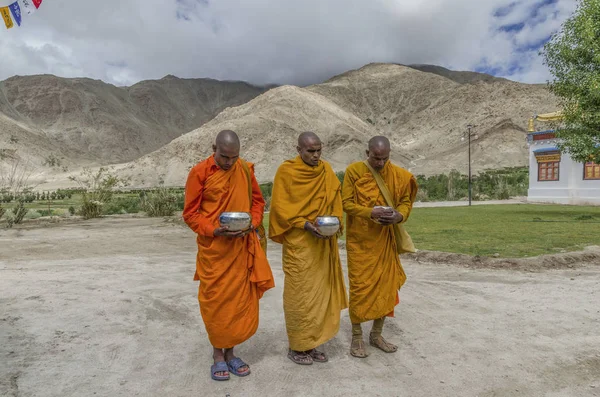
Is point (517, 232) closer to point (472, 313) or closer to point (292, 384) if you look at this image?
point (472, 313)

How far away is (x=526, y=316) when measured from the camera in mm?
5285

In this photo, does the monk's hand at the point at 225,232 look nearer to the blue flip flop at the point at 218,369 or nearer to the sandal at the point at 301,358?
the blue flip flop at the point at 218,369

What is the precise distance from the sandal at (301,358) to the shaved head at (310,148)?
5.67 ft

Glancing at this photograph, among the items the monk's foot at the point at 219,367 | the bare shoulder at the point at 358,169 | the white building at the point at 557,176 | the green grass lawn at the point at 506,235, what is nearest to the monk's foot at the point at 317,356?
the monk's foot at the point at 219,367

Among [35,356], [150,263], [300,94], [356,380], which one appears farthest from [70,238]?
[300,94]

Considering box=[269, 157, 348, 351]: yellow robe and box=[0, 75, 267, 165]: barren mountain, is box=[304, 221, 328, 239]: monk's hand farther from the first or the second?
box=[0, 75, 267, 165]: barren mountain

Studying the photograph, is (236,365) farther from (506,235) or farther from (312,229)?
(506,235)

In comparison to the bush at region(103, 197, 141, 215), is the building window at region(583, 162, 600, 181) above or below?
above

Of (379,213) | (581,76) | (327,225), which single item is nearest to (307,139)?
(327,225)

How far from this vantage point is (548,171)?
27.1m

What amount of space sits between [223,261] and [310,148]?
124 cm

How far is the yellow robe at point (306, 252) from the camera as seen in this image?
3.97m

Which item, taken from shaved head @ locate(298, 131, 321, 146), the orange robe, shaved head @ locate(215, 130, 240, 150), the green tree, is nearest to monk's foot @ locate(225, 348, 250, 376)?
the orange robe

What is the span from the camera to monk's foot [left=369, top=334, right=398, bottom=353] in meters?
4.29
